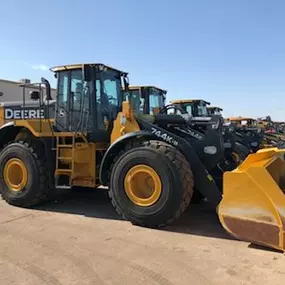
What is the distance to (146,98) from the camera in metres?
10.8

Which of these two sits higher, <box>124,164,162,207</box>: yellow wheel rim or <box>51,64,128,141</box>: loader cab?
<box>51,64,128,141</box>: loader cab

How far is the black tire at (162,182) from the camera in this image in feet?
17.8

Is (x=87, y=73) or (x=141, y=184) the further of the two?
(x=87, y=73)

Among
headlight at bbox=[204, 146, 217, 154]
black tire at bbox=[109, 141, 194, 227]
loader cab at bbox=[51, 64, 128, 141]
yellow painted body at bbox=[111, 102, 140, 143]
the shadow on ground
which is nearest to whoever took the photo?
black tire at bbox=[109, 141, 194, 227]

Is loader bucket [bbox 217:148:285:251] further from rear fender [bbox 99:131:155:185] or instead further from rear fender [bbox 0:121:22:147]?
rear fender [bbox 0:121:22:147]

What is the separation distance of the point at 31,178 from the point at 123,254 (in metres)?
3.06

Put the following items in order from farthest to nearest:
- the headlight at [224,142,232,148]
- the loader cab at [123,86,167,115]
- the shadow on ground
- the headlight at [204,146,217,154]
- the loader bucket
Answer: the loader cab at [123,86,167,115] < the headlight at [224,142,232,148] < the headlight at [204,146,217,154] < the shadow on ground < the loader bucket

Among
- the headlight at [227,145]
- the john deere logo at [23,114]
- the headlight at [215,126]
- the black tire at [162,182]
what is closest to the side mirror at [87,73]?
the john deere logo at [23,114]

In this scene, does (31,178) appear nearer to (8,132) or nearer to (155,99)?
(8,132)

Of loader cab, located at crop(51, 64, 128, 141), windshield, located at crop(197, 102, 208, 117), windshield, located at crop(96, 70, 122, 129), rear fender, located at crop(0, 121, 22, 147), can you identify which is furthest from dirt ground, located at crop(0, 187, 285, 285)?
windshield, located at crop(197, 102, 208, 117)

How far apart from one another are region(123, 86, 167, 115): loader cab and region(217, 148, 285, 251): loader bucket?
553 centimetres

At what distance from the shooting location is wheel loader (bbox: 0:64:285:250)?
4691 mm

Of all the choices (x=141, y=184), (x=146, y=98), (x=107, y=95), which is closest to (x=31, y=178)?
(x=107, y=95)

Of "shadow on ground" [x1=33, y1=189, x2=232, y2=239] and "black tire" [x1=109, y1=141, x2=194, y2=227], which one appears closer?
"black tire" [x1=109, y1=141, x2=194, y2=227]
